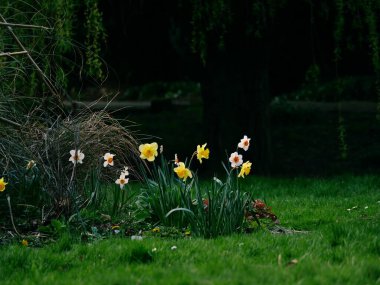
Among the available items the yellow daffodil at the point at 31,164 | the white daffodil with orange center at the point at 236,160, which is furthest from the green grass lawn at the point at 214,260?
the yellow daffodil at the point at 31,164

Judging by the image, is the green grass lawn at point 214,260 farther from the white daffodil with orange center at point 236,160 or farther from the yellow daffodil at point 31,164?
the yellow daffodil at point 31,164

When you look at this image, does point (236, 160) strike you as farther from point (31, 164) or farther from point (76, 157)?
point (31, 164)

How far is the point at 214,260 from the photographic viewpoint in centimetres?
463

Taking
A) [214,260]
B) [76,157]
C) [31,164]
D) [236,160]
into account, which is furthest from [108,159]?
[214,260]

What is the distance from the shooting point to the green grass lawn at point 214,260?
14.0 ft

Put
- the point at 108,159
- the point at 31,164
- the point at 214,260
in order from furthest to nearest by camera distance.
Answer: the point at 108,159 < the point at 31,164 < the point at 214,260

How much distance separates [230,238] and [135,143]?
174 cm

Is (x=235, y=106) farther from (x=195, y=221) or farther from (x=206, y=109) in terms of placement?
(x=195, y=221)

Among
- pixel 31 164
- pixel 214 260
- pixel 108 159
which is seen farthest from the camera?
pixel 108 159

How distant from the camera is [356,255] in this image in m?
4.80

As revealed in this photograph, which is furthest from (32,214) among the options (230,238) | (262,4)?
(262,4)

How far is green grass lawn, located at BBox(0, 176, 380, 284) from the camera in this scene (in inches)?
168

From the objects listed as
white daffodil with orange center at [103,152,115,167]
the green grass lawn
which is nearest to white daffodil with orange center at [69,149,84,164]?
white daffodil with orange center at [103,152,115,167]

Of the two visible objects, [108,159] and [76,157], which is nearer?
[76,157]
